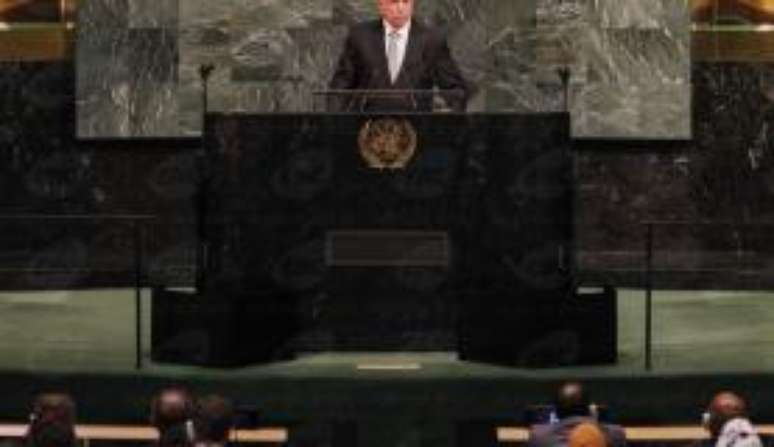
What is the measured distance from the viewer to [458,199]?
539 inches

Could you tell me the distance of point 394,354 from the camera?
45.1 ft

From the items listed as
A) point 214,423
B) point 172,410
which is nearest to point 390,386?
point 172,410

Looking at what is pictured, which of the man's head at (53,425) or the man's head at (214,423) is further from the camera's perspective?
the man's head at (214,423)

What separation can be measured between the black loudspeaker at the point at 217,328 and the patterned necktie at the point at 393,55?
2002 mm

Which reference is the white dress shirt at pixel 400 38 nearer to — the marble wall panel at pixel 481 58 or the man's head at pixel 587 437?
the marble wall panel at pixel 481 58

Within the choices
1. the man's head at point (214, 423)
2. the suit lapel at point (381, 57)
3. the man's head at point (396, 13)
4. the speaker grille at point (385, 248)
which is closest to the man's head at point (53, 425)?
the man's head at point (214, 423)

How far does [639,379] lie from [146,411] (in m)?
3.29

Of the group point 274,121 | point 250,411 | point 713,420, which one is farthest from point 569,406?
point 274,121

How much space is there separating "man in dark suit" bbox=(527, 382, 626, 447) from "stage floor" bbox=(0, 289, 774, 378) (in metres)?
3.63

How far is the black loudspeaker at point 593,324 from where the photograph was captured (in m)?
13.2

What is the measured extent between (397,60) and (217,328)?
8.63ft

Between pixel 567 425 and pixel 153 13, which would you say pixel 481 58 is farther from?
pixel 567 425

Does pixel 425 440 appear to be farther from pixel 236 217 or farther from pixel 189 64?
pixel 189 64

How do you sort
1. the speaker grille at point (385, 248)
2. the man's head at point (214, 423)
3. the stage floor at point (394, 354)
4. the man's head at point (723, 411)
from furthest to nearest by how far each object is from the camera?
the speaker grille at point (385, 248) → the stage floor at point (394, 354) → the man's head at point (723, 411) → the man's head at point (214, 423)
